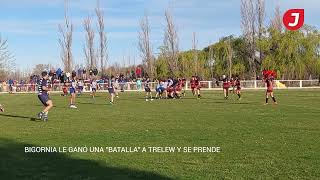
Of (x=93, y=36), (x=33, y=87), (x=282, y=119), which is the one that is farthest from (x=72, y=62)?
(x=282, y=119)

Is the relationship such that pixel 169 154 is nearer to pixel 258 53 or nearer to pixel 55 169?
pixel 55 169

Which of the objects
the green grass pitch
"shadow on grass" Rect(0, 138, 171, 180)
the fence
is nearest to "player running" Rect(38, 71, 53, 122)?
the green grass pitch

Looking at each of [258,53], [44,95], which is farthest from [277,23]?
[44,95]

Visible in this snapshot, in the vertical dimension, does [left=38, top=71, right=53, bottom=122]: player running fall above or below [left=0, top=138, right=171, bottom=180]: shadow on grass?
above

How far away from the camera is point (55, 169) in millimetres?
8625

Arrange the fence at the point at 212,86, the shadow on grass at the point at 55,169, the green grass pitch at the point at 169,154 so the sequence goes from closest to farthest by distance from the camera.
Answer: the shadow on grass at the point at 55,169 < the green grass pitch at the point at 169,154 < the fence at the point at 212,86

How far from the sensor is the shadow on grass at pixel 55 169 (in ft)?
26.3

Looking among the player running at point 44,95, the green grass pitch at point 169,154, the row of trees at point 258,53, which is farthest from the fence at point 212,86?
the green grass pitch at point 169,154

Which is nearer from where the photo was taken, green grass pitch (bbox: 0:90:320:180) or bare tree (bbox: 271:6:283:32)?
green grass pitch (bbox: 0:90:320:180)

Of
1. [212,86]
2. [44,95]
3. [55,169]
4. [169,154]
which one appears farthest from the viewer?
[212,86]

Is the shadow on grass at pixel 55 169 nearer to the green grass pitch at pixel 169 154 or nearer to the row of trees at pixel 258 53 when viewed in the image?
the green grass pitch at pixel 169 154

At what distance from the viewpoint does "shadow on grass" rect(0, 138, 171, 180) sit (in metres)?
8.02

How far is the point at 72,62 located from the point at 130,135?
68.3 m

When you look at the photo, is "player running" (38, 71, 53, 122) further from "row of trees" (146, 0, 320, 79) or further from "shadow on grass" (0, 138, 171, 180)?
"row of trees" (146, 0, 320, 79)
